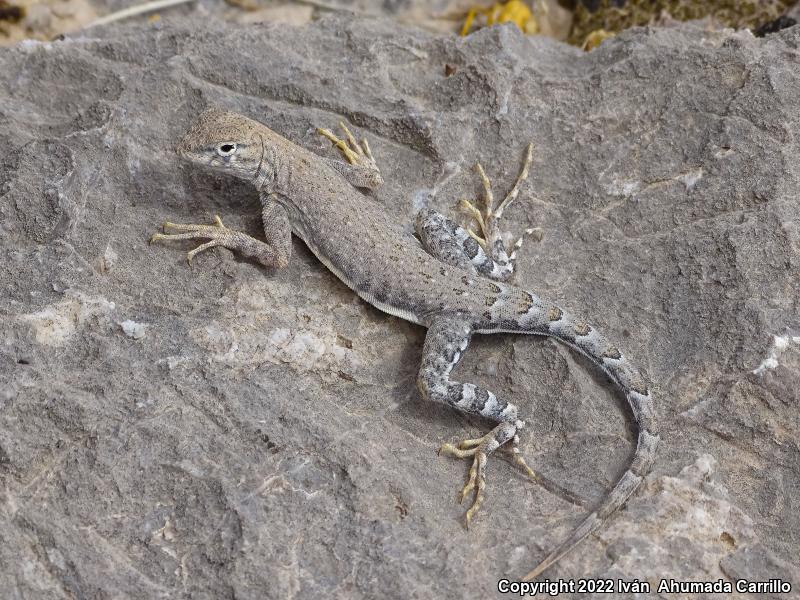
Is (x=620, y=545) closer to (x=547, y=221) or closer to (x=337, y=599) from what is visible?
(x=337, y=599)

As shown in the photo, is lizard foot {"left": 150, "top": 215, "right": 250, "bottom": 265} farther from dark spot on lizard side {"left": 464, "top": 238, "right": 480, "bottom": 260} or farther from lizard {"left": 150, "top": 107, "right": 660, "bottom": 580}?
dark spot on lizard side {"left": 464, "top": 238, "right": 480, "bottom": 260}

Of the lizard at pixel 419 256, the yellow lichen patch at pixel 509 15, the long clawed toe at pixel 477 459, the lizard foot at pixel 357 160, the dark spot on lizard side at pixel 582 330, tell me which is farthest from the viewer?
the yellow lichen patch at pixel 509 15

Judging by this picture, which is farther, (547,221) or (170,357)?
(547,221)

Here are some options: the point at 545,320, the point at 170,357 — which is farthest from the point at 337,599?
the point at 545,320

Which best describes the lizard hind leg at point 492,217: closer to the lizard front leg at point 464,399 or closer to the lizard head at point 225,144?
the lizard front leg at point 464,399

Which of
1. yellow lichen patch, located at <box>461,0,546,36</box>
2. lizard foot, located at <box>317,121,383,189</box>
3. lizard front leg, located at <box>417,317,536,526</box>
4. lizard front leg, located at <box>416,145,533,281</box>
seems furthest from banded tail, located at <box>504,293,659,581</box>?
yellow lichen patch, located at <box>461,0,546,36</box>

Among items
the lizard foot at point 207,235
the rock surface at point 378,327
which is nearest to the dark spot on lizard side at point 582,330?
the rock surface at point 378,327
